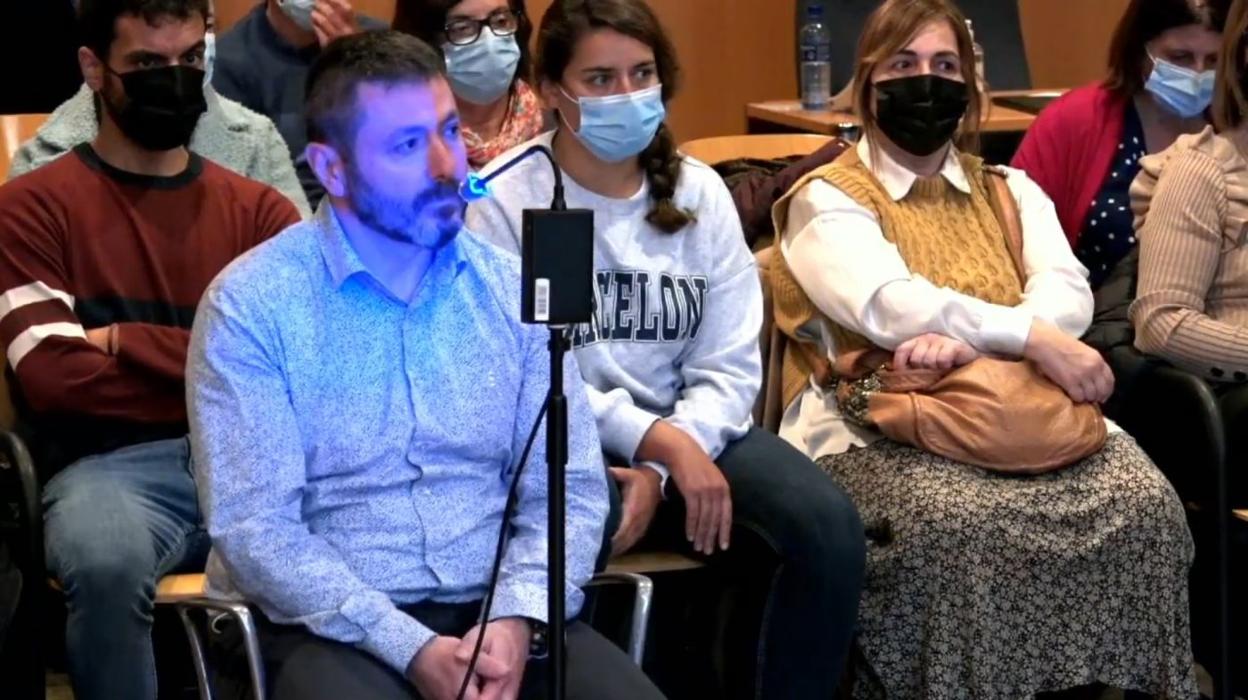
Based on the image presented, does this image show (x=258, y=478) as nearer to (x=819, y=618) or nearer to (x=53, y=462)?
(x=53, y=462)

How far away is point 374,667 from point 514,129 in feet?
4.92

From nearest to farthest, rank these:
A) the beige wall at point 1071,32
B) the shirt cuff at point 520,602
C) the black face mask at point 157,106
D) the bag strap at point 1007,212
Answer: the shirt cuff at point 520,602 → the black face mask at point 157,106 → the bag strap at point 1007,212 → the beige wall at point 1071,32

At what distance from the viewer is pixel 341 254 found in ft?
6.38

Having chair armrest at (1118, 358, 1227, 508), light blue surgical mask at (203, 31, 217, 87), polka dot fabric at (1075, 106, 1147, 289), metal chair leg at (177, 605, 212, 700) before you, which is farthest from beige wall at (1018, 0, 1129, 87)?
metal chair leg at (177, 605, 212, 700)

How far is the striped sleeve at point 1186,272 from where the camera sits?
277cm

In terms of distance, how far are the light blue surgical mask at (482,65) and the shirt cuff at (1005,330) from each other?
1.02 meters

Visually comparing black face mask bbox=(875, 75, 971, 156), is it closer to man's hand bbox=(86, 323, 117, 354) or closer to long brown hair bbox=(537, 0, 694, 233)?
long brown hair bbox=(537, 0, 694, 233)

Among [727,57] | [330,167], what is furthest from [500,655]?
[727,57]

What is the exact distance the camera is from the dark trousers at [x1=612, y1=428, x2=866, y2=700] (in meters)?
2.43

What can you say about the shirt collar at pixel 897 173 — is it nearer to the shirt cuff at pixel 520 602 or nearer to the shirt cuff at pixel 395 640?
the shirt cuff at pixel 520 602

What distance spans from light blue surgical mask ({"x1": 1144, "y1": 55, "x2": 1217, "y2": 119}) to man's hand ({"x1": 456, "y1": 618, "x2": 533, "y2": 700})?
6.22 feet

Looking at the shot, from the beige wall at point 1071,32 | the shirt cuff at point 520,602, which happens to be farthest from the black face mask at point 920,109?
the beige wall at point 1071,32

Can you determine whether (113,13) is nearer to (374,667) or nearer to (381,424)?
(381,424)

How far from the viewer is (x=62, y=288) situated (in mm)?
2438
